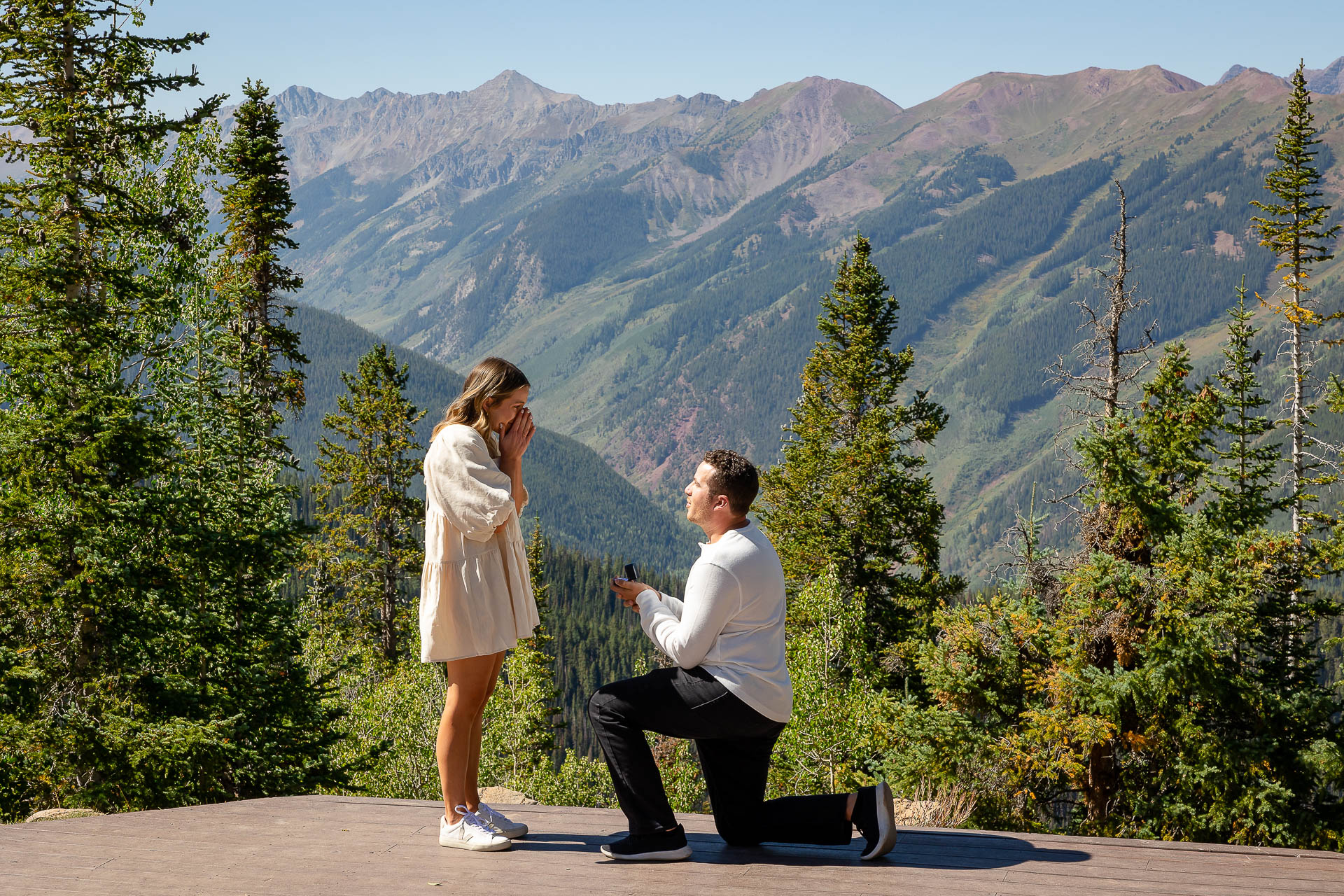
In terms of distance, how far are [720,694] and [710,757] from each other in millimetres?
490

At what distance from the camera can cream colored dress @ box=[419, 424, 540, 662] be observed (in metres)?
5.57

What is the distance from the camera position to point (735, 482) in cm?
558

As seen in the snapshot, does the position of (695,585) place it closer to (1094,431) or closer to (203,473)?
(203,473)

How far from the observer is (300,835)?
639cm

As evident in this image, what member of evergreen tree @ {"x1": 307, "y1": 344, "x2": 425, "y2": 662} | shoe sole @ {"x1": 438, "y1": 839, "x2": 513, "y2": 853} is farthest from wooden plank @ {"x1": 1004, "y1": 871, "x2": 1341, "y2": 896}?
evergreen tree @ {"x1": 307, "y1": 344, "x2": 425, "y2": 662}

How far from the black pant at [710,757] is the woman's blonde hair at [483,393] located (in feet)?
5.38

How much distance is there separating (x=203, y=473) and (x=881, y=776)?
1218 centimetres

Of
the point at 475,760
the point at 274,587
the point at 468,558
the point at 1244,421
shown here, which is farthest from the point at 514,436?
the point at 1244,421

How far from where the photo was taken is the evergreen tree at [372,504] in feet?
93.1

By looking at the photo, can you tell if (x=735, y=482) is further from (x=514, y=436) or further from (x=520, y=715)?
(x=520, y=715)

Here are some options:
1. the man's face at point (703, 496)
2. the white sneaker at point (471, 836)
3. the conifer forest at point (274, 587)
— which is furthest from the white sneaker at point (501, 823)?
the conifer forest at point (274, 587)

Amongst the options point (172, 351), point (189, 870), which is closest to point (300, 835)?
point (189, 870)

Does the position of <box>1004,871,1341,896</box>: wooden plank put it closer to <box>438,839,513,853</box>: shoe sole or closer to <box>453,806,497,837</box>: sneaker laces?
<box>438,839,513,853</box>: shoe sole

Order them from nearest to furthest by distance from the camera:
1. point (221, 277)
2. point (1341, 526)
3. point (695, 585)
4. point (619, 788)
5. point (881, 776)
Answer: point (695, 585) < point (619, 788) < point (221, 277) < point (881, 776) < point (1341, 526)
